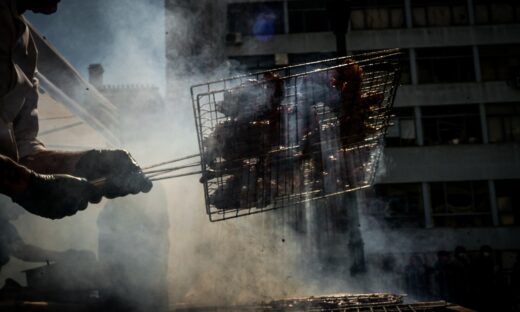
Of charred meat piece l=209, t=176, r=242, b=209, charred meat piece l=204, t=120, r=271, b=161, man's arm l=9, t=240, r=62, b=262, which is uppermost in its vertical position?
charred meat piece l=204, t=120, r=271, b=161

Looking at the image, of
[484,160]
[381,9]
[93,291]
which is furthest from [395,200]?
[93,291]

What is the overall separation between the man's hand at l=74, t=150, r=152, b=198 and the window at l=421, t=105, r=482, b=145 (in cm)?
1828

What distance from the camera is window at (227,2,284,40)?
20016 millimetres

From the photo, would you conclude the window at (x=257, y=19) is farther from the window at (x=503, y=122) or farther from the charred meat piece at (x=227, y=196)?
the charred meat piece at (x=227, y=196)

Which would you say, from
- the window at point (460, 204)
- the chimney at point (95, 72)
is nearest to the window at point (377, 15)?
the window at point (460, 204)

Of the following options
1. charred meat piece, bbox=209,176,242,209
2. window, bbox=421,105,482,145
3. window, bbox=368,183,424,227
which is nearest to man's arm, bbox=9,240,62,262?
charred meat piece, bbox=209,176,242,209

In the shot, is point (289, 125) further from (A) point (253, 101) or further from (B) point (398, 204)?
Answer: (B) point (398, 204)

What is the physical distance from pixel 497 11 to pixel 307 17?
29.6 ft

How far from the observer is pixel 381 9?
20562 mm

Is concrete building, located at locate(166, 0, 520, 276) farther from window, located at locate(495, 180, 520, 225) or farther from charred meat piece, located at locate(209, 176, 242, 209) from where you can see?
charred meat piece, located at locate(209, 176, 242, 209)

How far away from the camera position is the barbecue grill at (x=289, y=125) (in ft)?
12.1

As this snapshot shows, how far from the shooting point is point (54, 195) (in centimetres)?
250

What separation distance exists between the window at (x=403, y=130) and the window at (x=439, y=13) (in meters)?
4.34

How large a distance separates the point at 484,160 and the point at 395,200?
453 centimetres
